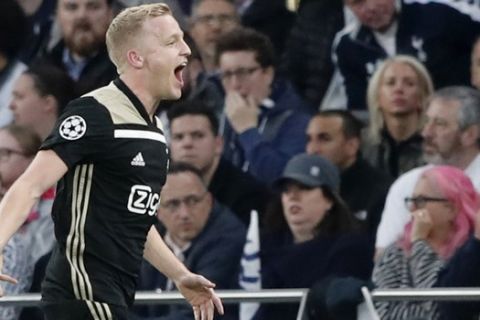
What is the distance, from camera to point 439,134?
8.84m

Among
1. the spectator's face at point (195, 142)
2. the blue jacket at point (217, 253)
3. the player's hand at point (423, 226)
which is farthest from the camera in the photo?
the spectator's face at point (195, 142)

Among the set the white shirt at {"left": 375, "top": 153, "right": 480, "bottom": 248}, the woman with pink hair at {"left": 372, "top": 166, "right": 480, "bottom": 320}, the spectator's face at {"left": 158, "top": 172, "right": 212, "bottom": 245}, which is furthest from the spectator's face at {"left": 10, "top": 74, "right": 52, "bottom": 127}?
the woman with pink hair at {"left": 372, "top": 166, "right": 480, "bottom": 320}

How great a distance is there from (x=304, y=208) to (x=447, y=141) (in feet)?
2.80

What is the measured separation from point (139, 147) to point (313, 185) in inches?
122

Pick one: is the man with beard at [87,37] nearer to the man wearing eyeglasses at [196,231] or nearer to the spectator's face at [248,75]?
the spectator's face at [248,75]

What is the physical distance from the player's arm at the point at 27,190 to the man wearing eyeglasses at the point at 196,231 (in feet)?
10.6

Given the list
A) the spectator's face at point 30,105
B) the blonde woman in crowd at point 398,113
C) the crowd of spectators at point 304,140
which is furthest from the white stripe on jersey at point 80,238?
the spectator's face at point 30,105

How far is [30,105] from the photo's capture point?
10.2 meters

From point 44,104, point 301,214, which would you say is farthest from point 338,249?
point 44,104

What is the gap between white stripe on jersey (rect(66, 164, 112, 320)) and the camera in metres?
5.89

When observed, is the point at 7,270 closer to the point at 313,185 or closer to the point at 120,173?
the point at 313,185

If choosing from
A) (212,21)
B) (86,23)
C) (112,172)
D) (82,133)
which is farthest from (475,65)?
(82,133)

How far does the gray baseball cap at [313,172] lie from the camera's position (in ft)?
29.3

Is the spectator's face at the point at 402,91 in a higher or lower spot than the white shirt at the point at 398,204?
higher
